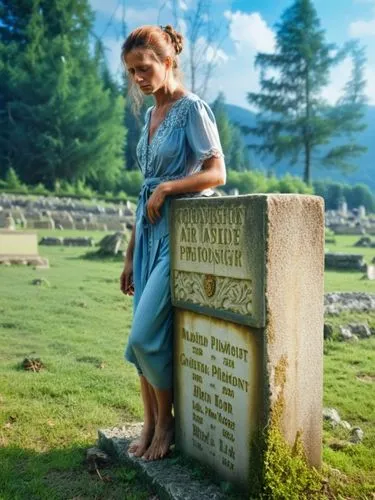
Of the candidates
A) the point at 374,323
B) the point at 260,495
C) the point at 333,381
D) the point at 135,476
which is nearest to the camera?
the point at 260,495

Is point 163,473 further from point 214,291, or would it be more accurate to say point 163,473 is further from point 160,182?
point 160,182

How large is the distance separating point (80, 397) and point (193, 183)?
2.12m

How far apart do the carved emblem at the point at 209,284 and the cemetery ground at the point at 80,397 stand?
102cm

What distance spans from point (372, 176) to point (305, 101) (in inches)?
2749

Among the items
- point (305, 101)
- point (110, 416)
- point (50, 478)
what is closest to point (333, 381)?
point (110, 416)

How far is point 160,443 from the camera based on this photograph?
3.25 m

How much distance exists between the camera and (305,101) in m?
48.3

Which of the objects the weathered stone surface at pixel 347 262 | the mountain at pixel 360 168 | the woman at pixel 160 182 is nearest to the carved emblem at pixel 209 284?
the woman at pixel 160 182

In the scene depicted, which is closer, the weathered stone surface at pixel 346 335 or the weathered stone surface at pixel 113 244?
the weathered stone surface at pixel 346 335

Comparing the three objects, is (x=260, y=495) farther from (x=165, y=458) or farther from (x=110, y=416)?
(x=110, y=416)

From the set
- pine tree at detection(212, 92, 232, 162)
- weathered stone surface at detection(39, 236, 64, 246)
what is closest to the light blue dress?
weathered stone surface at detection(39, 236, 64, 246)

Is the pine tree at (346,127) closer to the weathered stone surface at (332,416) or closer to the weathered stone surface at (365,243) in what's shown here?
the weathered stone surface at (365,243)

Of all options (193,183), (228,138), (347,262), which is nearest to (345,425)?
(193,183)

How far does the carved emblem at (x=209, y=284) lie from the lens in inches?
112
